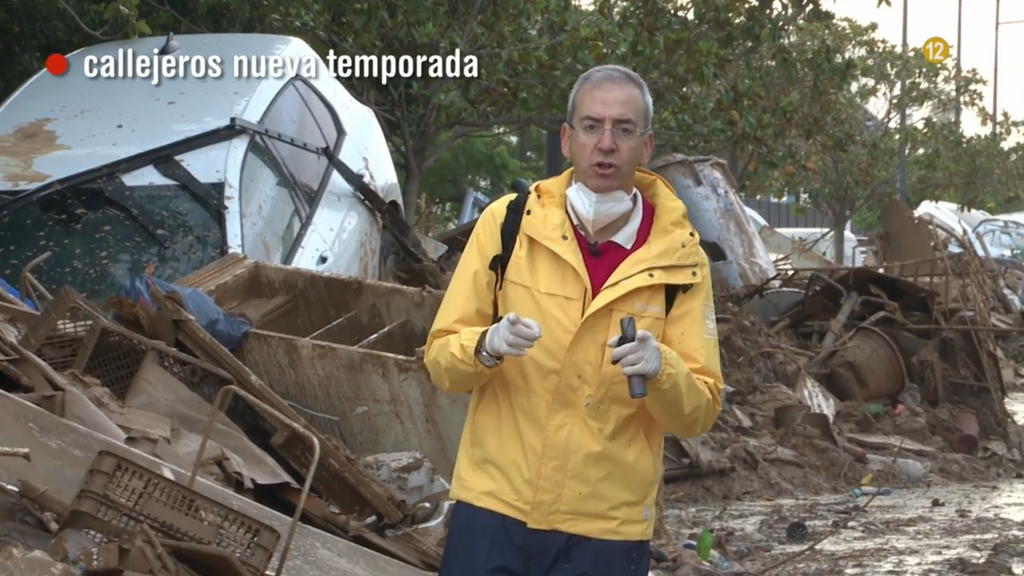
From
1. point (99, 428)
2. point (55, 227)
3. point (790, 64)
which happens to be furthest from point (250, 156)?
point (790, 64)

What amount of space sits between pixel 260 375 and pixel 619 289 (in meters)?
3.52

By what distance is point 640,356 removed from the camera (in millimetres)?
2785

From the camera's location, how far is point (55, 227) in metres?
7.12

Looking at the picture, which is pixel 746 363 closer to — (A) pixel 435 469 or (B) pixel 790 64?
(B) pixel 790 64

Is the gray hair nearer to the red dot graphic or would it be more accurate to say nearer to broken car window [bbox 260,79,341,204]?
broken car window [bbox 260,79,341,204]

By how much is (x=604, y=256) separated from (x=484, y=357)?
1.15ft

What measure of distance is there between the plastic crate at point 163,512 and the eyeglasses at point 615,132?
4.81 ft

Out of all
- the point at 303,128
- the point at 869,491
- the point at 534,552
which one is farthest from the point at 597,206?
the point at 869,491

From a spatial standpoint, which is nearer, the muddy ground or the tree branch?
the muddy ground

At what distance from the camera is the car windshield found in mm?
6992

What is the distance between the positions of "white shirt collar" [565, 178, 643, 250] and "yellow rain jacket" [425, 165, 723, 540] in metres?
0.03

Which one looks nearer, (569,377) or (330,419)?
(569,377)

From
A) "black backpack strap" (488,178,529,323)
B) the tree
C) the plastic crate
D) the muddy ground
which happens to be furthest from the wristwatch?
the tree

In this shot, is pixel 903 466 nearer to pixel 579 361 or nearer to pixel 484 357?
pixel 579 361
